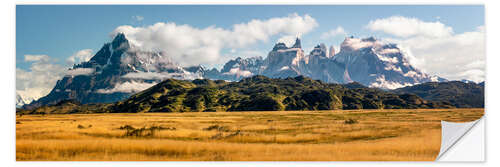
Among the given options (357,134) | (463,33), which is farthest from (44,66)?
(463,33)

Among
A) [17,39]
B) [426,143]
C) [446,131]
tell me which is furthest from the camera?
[17,39]

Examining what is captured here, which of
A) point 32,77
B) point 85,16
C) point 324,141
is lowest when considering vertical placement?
point 324,141

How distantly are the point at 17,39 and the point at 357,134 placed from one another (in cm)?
3777

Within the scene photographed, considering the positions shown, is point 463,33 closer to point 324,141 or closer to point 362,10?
point 362,10

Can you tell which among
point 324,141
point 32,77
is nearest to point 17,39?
point 32,77

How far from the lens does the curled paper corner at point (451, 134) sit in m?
27.6

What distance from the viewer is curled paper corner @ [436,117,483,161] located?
27.6m

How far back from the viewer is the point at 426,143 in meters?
28.2

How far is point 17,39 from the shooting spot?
33.1 meters

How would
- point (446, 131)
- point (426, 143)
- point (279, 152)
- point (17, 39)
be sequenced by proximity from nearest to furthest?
point (279, 152), point (426, 143), point (446, 131), point (17, 39)

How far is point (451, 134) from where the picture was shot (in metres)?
29.8
